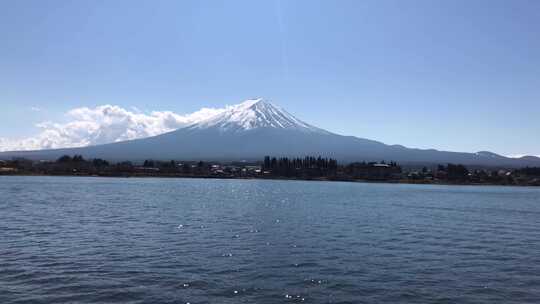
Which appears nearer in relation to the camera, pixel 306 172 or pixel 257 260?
pixel 257 260

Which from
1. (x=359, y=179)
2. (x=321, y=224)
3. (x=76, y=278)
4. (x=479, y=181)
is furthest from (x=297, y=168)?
(x=76, y=278)

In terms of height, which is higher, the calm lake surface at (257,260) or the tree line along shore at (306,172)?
the tree line along shore at (306,172)

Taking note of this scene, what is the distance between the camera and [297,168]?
571 ft

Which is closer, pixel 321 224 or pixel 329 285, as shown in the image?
pixel 329 285

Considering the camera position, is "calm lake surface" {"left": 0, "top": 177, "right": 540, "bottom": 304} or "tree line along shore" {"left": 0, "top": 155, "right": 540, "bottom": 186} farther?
"tree line along shore" {"left": 0, "top": 155, "right": 540, "bottom": 186}

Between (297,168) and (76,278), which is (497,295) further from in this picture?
(297,168)

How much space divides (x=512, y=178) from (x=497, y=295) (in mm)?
173747

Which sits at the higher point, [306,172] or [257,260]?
[306,172]

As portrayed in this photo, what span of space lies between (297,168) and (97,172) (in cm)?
6659

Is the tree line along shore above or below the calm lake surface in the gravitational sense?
above

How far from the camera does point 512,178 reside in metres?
175

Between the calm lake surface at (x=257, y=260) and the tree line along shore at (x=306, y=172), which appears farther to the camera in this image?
the tree line along shore at (x=306, y=172)

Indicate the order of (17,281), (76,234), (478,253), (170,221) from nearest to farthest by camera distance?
(17,281), (478,253), (76,234), (170,221)

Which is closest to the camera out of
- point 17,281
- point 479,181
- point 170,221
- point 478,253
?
point 17,281
